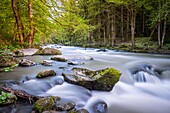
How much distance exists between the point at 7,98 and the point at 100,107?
6.18 feet

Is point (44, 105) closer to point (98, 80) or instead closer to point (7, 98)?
point (7, 98)

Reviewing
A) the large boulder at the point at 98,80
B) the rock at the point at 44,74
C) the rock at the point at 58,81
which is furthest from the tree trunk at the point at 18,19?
the large boulder at the point at 98,80

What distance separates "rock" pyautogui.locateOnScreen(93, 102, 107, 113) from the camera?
11.7 feet

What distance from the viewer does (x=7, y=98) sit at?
10.9 ft

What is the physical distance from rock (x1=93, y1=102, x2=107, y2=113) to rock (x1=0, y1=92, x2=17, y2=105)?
1.63 meters

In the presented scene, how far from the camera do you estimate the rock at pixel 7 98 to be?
128 inches

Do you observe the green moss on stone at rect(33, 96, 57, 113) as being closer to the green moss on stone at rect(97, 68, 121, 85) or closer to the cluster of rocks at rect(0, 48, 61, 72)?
the green moss on stone at rect(97, 68, 121, 85)

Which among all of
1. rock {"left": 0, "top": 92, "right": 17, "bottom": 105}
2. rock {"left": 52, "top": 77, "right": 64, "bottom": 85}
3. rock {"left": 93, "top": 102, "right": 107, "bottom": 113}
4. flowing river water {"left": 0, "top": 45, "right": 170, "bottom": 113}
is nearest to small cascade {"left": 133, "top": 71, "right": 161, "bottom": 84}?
flowing river water {"left": 0, "top": 45, "right": 170, "bottom": 113}

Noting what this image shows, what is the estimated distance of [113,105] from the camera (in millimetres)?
4051

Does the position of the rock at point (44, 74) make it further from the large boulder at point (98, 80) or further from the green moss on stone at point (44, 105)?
the green moss on stone at point (44, 105)

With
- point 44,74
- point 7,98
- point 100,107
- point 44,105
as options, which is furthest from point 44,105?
point 44,74

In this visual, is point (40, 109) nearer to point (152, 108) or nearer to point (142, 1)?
point (152, 108)

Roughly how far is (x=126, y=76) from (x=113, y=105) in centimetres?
226

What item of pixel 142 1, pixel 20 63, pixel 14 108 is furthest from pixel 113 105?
pixel 142 1
